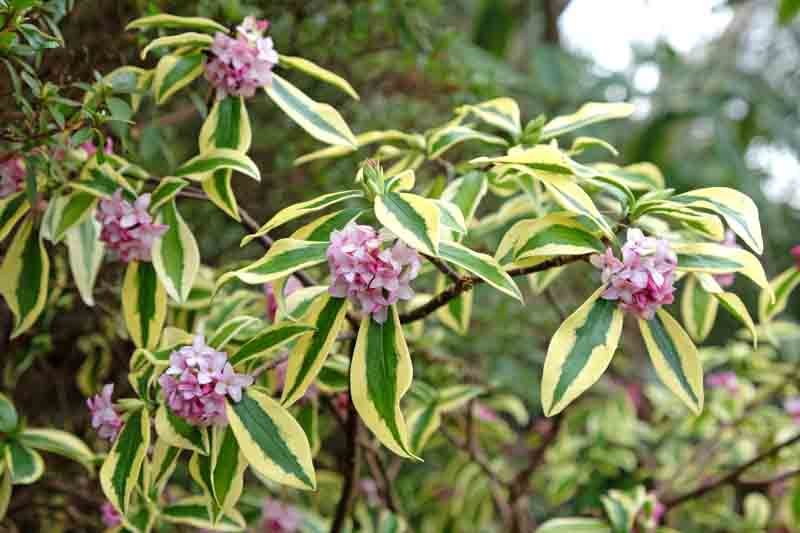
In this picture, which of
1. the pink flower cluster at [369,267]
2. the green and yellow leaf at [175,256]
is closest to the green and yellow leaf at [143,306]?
the green and yellow leaf at [175,256]

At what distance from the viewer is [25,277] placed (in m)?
0.76

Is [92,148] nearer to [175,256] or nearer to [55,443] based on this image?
[175,256]

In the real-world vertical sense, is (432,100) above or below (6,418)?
above

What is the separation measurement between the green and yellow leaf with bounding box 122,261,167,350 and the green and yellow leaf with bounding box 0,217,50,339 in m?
0.09

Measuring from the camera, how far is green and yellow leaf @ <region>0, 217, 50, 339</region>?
0.75 metres


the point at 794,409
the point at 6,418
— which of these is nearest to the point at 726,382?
the point at 794,409

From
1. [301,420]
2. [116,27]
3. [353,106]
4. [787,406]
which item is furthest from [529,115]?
[301,420]

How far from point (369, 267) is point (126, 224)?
0.91 feet

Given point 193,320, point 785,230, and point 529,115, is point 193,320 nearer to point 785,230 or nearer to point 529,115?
point 529,115

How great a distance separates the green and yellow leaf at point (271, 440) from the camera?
58cm

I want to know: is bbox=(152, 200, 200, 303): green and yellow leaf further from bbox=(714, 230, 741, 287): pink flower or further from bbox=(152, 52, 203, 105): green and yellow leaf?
bbox=(714, 230, 741, 287): pink flower

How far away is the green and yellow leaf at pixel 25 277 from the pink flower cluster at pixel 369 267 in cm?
35

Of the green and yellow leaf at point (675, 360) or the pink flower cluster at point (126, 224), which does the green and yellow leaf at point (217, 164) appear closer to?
the pink flower cluster at point (126, 224)

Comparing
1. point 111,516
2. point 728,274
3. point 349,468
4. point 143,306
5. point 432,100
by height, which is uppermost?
point 432,100
